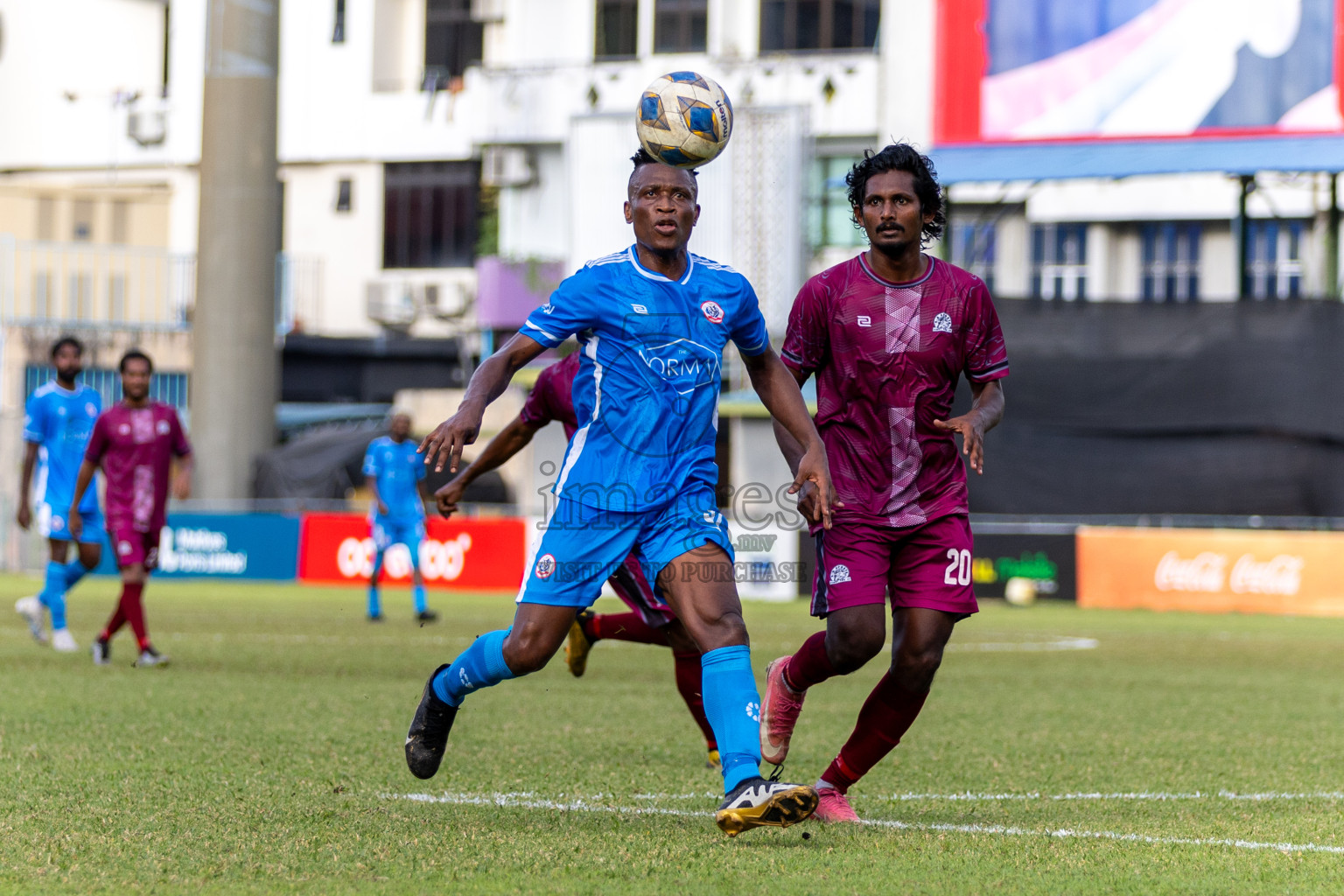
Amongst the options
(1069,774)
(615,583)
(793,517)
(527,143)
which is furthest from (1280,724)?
(527,143)

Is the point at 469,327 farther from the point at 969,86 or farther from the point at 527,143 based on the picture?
the point at 969,86

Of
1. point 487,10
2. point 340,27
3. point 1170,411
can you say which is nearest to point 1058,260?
point 1170,411

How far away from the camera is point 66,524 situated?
14.8 meters

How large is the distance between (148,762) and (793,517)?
17509 mm

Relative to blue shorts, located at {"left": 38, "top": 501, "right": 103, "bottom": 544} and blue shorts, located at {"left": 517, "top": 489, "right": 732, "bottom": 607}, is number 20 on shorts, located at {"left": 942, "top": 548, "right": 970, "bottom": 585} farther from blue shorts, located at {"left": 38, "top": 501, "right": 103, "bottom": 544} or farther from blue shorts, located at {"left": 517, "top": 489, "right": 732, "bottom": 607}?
blue shorts, located at {"left": 38, "top": 501, "right": 103, "bottom": 544}

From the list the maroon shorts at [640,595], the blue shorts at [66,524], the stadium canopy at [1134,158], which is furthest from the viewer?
the stadium canopy at [1134,158]

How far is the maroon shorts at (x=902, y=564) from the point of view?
6477 mm

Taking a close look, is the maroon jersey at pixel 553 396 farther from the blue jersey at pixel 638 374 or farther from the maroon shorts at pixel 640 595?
the blue jersey at pixel 638 374

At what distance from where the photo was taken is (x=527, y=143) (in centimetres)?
3959

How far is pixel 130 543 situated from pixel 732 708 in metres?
7.72

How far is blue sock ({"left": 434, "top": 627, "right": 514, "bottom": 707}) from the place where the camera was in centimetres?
636

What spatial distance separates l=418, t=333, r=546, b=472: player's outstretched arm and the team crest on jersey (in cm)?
50

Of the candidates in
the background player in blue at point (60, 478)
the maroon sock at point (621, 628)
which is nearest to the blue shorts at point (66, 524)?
the background player in blue at point (60, 478)

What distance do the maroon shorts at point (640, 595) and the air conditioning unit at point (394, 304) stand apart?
34.7 meters
